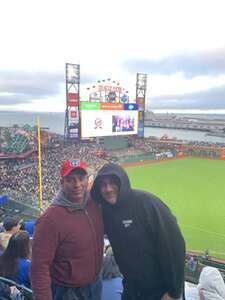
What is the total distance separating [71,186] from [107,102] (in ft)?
92.0

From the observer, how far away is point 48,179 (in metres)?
20.0

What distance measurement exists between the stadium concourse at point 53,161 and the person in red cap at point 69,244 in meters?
5.34

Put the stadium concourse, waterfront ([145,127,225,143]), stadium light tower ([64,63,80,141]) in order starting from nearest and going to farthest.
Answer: the stadium concourse
stadium light tower ([64,63,80,141])
waterfront ([145,127,225,143])

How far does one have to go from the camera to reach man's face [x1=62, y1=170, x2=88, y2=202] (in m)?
2.01

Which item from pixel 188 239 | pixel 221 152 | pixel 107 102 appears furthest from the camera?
pixel 221 152

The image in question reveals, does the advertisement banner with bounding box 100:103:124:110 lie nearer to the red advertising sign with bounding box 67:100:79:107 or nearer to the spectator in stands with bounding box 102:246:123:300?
the red advertising sign with bounding box 67:100:79:107

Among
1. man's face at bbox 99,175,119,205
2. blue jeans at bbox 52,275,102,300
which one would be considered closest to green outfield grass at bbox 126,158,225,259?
blue jeans at bbox 52,275,102,300

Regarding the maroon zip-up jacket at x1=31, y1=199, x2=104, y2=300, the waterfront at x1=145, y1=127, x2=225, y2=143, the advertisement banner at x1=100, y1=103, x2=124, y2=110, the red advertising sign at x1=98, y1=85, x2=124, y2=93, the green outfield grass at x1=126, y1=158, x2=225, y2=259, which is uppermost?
the red advertising sign at x1=98, y1=85, x2=124, y2=93

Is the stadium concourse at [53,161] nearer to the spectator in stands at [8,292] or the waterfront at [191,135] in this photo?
the spectator in stands at [8,292]

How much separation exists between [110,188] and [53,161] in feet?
79.2

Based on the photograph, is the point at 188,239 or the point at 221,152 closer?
the point at 188,239

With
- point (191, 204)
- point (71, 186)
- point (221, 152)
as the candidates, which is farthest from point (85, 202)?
point (221, 152)

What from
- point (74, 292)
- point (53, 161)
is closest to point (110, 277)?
point (74, 292)

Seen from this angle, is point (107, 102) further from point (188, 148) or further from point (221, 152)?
point (221, 152)
